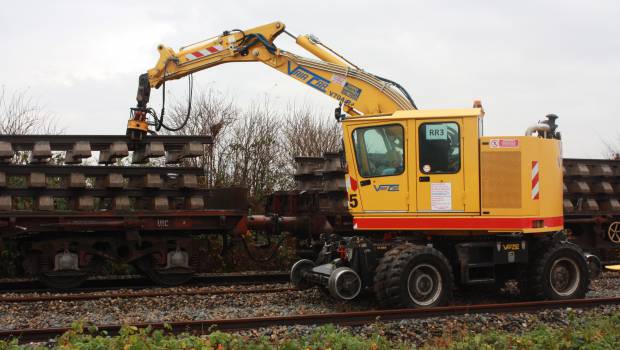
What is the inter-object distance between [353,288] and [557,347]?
3.26 metres

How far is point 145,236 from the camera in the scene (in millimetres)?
12055

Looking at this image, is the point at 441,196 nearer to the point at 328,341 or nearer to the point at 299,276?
the point at 299,276

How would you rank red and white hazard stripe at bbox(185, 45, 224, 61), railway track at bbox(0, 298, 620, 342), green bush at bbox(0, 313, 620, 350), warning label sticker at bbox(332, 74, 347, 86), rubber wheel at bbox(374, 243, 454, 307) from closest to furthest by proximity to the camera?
1. green bush at bbox(0, 313, 620, 350)
2. railway track at bbox(0, 298, 620, 342)
3. rubber wheel at bbox(374, 243, 454, 307)
4. warning label sticker at bbox(332, 74, 347, 86)
5. red and white hazard stripe at bbox(185, 45, 224, 61)

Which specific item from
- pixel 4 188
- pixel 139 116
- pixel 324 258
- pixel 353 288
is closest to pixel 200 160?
pixel 139 116

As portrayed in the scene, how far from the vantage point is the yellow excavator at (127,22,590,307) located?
8.96 meters

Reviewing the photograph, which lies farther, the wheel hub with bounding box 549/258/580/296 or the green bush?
the wheel hub with bounding box 549/258/580/296

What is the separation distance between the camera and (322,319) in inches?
308

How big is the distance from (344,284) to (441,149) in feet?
7.37

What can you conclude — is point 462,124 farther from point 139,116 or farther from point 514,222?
point 139,116

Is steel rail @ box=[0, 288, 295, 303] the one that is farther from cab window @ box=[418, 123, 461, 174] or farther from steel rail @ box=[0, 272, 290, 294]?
cab window @ box=[418, 123, 461, 174]

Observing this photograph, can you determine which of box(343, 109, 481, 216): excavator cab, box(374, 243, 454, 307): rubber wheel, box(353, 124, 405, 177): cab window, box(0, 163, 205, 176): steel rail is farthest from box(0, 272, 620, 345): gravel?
box(0, 163, 205, 176): steel rail

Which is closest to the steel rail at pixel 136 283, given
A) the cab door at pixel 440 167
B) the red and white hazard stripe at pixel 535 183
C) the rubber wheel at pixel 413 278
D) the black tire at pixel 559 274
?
the rubber wheel at pixel 413 278

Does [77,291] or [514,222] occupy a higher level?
[514,222]

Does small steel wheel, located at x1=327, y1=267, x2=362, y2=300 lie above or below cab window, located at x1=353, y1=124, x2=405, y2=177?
below
